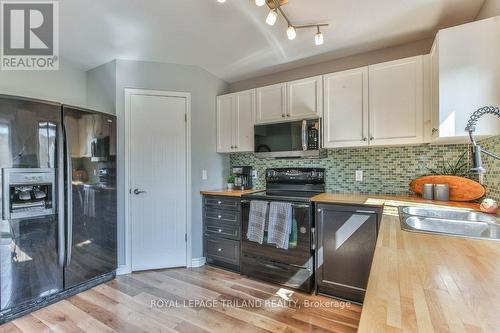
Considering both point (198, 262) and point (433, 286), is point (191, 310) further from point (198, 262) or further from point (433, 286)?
point (433, 286)

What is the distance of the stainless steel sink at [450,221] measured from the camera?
4.32ft

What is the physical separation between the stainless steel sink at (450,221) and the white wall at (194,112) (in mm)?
2173

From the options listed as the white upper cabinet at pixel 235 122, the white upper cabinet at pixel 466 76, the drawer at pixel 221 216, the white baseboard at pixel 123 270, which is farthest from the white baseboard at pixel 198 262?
the white upper cabinet at pixel 466 76

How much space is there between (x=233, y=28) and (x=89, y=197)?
2.13m

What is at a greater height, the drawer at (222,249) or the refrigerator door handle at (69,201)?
the refrigerator door handle at (69,201)

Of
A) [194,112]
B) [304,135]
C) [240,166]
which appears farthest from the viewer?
[240,166]

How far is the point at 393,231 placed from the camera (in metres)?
1.22

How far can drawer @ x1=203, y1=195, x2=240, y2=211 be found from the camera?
272 cm

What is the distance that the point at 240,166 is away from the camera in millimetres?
3355

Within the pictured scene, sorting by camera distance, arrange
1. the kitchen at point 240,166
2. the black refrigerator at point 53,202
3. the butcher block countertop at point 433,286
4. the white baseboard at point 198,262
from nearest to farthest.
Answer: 1. the butcher block countertop at point 433,286
2. the kitchen at point 240,166
3. the black refrigerator at point 53,202
4. the white baseboard at point 198,262

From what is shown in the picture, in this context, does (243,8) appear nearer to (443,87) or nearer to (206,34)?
(206,34)

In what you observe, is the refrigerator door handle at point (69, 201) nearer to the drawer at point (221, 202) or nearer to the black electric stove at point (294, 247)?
the drawer at point (221, 202)

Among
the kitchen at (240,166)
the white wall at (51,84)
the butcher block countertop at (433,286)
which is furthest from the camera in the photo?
the white wall at (51,84)

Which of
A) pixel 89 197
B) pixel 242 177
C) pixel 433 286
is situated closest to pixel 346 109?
pixel 242 177
